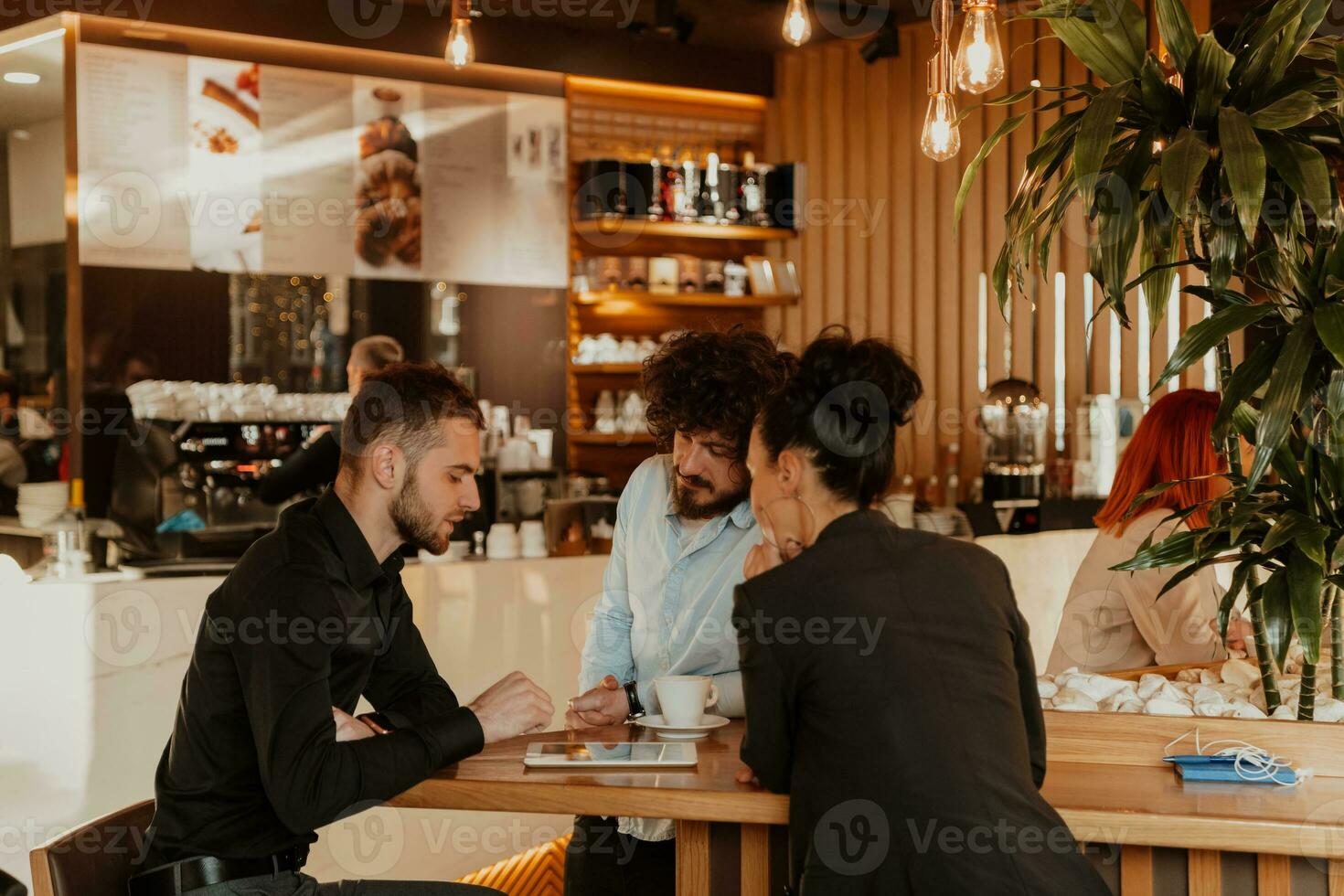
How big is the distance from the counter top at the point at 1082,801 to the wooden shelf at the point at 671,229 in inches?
178

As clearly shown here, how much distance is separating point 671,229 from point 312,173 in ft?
5.56

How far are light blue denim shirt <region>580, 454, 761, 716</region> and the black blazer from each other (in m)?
0.66

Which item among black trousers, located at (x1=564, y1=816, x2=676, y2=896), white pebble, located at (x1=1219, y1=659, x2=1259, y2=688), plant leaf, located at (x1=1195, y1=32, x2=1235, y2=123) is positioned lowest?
black trousers, located at (x1=564, y1=816, x2=676, y2=896)

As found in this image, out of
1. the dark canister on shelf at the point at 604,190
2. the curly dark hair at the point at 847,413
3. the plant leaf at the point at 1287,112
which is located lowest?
the curly dark hair at the point at 847,413

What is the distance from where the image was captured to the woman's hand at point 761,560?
173 centimetres

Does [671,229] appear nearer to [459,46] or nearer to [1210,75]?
[459,46]

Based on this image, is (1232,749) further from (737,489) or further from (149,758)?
(149,758)

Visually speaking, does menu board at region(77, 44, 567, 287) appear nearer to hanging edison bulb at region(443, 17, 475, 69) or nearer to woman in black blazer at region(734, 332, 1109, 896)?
hanging edison bulb at region(443, 17, 475, 69)

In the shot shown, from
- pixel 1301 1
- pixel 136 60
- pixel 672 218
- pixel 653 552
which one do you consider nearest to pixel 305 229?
pixel 136 60

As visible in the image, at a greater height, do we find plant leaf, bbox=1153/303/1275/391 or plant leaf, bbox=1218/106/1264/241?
plant leaf, bbox=1218/106/1264/241

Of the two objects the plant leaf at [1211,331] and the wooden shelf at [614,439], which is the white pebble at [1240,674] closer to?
the plant leaf at [1211,331]

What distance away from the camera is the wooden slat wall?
6.00 m

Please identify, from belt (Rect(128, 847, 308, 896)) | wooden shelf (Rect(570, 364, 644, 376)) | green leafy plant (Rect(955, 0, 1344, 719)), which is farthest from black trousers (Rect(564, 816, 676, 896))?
wooden shelf (Rect(570, 364, 644, 376))

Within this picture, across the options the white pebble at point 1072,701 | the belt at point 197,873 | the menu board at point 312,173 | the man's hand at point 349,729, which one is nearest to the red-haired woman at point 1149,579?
the white pebble at point 1072,701
